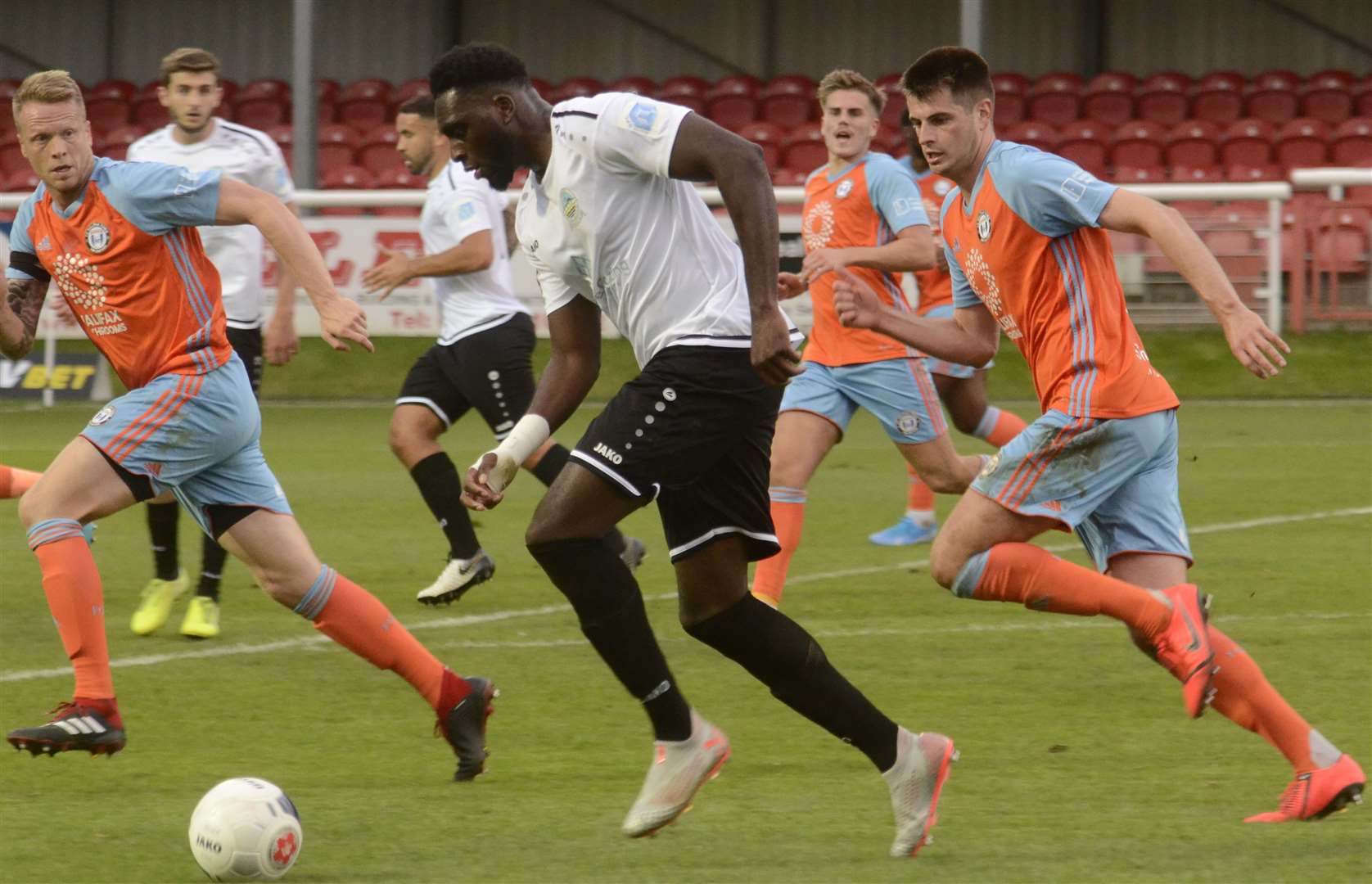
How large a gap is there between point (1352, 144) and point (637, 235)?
1828 centimetres

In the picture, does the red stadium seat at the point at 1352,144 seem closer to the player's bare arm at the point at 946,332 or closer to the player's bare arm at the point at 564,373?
the player's bare arm at the point at 946,332

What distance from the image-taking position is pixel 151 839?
462 cm

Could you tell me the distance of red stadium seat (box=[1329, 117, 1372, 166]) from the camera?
20.8m

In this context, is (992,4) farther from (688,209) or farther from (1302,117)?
(688,209)

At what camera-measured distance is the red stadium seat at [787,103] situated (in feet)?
80.9

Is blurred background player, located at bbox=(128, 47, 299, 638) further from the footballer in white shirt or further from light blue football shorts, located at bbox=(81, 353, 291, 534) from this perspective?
the footballer in white shirt

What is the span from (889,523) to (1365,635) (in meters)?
3.31

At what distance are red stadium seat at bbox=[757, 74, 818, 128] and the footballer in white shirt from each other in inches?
791

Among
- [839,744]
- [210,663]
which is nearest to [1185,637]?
[839,744]

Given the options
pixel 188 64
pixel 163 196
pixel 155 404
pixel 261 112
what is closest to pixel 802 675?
pixel 155 404

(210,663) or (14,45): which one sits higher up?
(14,45)

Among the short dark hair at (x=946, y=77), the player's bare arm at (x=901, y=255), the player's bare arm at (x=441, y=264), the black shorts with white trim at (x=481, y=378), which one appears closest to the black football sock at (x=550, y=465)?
the black shorts with white trim at (x=481, y=378)

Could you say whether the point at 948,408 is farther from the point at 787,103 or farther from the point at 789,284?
the point at 787,103

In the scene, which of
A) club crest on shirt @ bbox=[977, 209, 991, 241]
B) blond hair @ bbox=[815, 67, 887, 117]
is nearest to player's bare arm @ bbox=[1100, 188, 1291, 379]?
club crest on shirt @ bbox=[977, 209, 991, 241]
